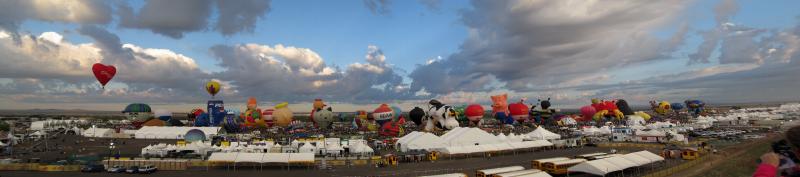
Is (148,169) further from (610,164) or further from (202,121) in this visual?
(202,121)

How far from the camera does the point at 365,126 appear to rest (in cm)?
8288

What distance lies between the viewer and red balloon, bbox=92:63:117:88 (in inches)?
1807

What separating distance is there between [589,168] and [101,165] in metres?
34.2

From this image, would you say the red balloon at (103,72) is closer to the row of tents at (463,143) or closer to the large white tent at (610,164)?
the row of tents at (463,143)

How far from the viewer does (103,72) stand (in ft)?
152

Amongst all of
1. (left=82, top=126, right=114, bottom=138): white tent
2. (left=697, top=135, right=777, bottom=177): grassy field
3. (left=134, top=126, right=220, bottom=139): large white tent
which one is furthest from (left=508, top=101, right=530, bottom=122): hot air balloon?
(left=82, top=126, right=114, bottom=138): white tent

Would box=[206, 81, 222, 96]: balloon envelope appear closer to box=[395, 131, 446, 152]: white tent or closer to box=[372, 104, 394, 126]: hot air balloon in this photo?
box=[372, 104, 394, 126]: hot air balloon

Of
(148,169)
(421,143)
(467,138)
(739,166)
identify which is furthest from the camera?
(467,138)

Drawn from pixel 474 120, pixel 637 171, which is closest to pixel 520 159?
pixel 637 171

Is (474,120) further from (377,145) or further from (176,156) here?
(176,156)

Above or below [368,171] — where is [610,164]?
above

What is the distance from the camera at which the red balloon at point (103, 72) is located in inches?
1807

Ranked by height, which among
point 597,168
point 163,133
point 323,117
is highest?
point 323,117

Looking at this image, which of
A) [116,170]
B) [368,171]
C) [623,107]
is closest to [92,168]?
[116,170]
